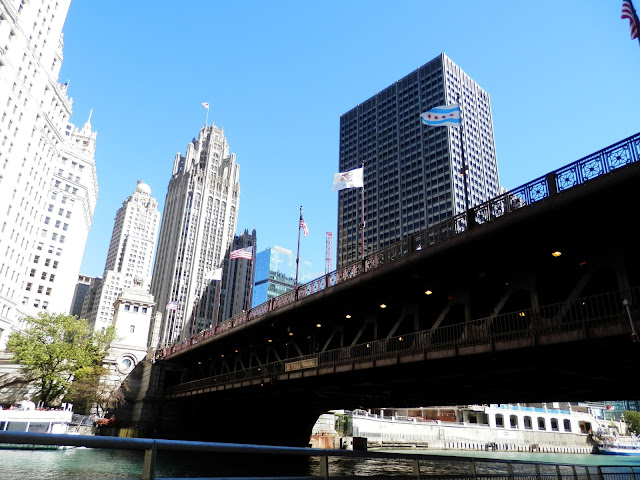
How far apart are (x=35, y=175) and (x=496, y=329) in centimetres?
10469

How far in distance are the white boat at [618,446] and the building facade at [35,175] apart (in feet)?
381

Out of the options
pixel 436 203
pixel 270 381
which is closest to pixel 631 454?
pixel 436 203

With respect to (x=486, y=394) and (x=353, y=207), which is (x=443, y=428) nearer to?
(x=486, y=394)

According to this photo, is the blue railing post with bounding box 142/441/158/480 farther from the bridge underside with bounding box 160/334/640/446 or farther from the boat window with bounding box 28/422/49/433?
the boat window with bounding box 28/422/49/433

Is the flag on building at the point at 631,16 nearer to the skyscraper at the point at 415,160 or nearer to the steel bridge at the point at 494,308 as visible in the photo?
the steel bridge at the point at 494,308

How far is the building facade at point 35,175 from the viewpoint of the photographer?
8600 centimetres

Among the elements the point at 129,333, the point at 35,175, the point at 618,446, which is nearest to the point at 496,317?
the point at 129,333

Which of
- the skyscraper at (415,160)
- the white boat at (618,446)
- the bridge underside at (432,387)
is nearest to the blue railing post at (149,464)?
the bridge underside at (432,387)

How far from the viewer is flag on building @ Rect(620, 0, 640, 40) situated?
19.5 m

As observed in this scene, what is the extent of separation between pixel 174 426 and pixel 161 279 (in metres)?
133

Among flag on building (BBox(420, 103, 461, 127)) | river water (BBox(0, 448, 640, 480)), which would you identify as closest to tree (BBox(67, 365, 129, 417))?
river water (BBox(0, 448, 640, 480))

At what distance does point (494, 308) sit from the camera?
22312 mm

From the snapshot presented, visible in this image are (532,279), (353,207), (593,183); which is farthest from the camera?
(353,207)

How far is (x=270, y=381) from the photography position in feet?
112
